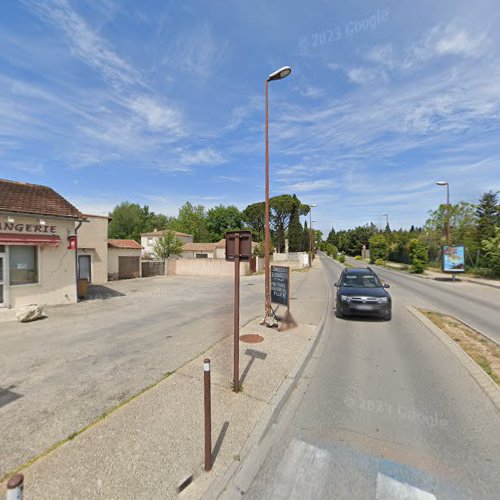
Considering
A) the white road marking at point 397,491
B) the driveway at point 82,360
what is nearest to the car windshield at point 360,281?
the driveway at point 82,360

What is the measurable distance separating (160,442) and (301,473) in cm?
159

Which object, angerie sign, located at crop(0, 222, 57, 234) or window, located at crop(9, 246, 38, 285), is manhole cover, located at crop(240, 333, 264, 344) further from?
angerie sign, located at crop(0, 222, 57, 234)

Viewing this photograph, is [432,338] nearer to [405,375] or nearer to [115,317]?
[405,375]

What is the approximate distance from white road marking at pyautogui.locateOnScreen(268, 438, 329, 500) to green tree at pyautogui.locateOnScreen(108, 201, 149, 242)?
193 ft

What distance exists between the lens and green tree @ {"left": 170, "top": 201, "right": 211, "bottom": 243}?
65.6 meters

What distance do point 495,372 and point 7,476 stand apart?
731 cm

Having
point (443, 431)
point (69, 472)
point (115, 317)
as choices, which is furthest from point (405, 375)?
point (115, 317)

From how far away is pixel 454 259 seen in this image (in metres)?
20.8

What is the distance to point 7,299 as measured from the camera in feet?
32.0

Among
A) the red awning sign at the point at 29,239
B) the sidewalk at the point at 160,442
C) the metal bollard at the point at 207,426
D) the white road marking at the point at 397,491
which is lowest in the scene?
the white road marking at the point at 397,491

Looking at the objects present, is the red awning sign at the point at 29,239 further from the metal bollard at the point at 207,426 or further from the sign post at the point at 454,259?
the sign post at the point at 454,259

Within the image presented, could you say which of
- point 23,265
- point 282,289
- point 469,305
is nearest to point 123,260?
point 23,265

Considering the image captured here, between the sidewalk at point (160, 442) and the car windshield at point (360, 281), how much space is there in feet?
20.3

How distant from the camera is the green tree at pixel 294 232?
53.8 metres
